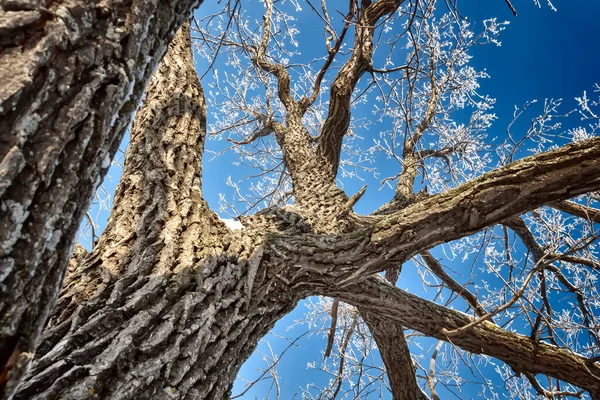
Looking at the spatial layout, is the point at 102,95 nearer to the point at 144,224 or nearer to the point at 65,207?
the point at 65,207

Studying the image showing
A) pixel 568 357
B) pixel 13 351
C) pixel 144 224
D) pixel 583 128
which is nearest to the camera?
pixel 13 351

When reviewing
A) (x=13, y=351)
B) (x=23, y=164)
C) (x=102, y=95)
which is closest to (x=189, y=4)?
(x=102, y=95)

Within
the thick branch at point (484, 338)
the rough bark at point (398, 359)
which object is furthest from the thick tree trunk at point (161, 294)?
the rough bark at point (398, 359)

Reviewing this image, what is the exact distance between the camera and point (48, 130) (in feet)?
2.09

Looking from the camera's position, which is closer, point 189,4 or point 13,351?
point 13,351

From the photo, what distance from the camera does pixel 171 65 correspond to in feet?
7.13

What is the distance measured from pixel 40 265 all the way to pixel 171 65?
1794 millimetres

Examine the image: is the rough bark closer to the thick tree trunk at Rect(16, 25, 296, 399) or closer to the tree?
the tree

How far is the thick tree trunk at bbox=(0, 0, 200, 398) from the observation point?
1.91 feet

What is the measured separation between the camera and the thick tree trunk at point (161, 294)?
1014 mm

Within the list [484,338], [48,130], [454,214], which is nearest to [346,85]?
[454,214]

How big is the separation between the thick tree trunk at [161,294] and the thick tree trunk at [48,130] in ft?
1.30

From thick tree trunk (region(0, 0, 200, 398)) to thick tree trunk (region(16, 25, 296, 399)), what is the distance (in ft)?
1.30

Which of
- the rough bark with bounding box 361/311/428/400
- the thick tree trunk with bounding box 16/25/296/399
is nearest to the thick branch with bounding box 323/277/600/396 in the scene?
the thick tree trunk with bounding box 16/25/296/399
